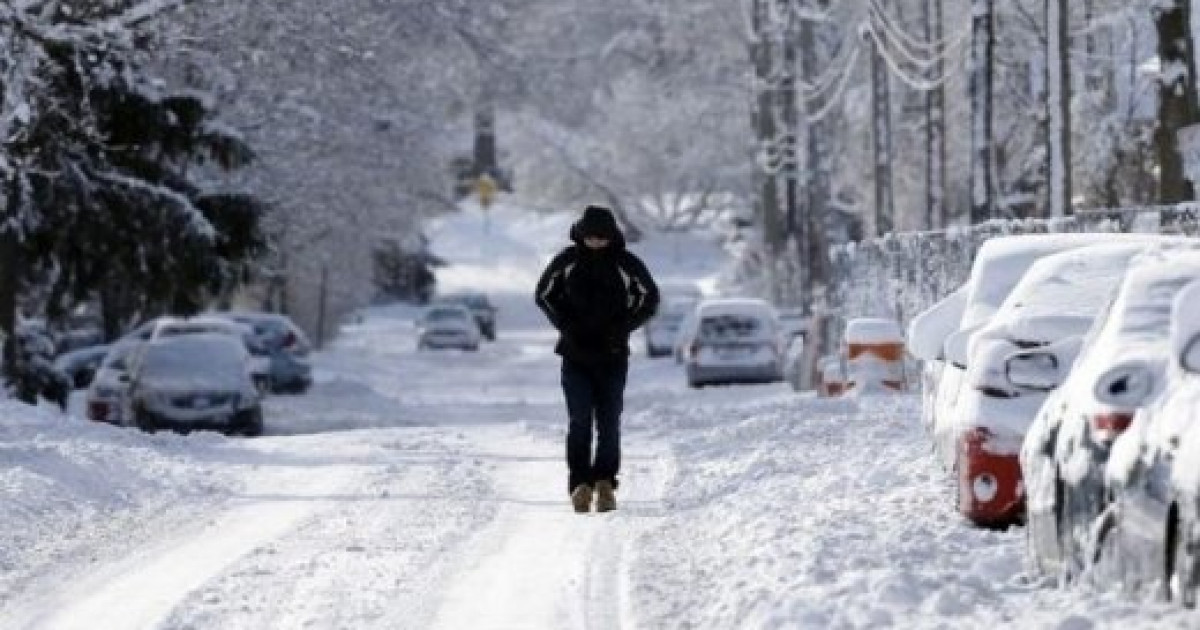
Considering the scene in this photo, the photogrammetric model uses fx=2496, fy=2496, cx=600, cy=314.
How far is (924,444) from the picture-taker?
18.4 meters

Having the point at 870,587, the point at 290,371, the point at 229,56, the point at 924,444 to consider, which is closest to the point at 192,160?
the point at 229,56

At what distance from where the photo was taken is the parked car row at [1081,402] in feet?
30.1

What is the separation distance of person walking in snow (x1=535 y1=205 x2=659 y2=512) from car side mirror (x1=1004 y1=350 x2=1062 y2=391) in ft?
11.4

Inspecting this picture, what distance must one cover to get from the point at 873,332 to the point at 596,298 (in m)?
11.7

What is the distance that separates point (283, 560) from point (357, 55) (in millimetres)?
25837

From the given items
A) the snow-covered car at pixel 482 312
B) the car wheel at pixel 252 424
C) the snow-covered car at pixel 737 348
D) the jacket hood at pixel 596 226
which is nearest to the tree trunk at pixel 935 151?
the snow-covered car at pixel 737 348

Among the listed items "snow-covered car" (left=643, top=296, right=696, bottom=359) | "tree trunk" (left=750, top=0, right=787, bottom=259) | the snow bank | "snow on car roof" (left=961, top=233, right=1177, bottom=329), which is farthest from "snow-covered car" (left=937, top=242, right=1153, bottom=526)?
"snow-covered car" (left=643, top=296, right=696, bottom=359)

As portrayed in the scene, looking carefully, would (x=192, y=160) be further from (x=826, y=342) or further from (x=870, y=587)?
(x=870, y=587)

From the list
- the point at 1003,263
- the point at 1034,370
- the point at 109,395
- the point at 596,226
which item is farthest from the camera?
the point at 109,395

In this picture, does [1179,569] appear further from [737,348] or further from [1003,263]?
[737,348]

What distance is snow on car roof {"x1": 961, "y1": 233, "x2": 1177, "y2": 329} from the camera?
15.0 meters

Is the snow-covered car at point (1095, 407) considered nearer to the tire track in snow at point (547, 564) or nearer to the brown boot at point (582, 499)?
the tire track in snow at point (547, 564)

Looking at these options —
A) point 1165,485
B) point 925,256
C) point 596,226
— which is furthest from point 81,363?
point 1165,485

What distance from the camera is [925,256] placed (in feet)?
96.9
